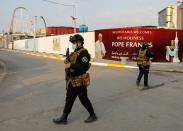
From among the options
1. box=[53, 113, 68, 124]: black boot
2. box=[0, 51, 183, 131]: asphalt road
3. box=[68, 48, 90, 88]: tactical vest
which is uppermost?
box=[68, 48, 90, 88]: tactical vest

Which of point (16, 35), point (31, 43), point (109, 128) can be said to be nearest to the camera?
point (109, 128)

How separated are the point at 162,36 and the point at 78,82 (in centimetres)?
2173

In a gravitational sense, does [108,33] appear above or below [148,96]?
above

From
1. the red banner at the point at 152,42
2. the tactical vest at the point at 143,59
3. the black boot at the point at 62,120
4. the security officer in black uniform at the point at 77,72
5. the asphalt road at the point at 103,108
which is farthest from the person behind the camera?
the red banner at the point at 152,42

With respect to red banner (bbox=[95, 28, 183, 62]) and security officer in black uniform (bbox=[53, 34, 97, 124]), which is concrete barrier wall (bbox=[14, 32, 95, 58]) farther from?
security officer in black uniform (bbox=[53, 34, 97, 124])

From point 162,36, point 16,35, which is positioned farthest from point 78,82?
point 16,35

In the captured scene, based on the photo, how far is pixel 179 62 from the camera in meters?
27.9

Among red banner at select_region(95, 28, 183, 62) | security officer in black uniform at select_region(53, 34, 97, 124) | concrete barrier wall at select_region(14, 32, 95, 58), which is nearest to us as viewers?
security officer in black uniform at select_region(53, 34, 97, 124)

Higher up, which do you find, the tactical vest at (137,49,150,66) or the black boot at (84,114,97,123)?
the tactical vest at (137,49,150,66)

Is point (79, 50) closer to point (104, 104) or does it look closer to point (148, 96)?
point (104, 104)

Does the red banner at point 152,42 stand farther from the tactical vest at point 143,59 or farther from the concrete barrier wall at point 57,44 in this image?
the tactical vest at point 143,59

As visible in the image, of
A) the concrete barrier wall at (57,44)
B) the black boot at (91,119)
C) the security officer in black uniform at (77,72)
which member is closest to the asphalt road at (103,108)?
the black boot at (91,119)

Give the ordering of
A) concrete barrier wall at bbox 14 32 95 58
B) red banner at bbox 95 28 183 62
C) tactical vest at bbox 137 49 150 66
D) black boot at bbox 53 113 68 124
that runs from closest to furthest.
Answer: black boot at bbox 53 113 68 124 < tactical vest at bbox 137 49 150 66 < red banner at bbox 95 28 183 62 < concrete barrier wall at bbox 14 32 95 58

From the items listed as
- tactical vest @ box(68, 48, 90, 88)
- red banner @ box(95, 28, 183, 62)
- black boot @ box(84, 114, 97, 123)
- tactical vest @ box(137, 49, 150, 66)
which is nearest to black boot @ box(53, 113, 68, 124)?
black boot @ box(84, 114, 97, 123)
